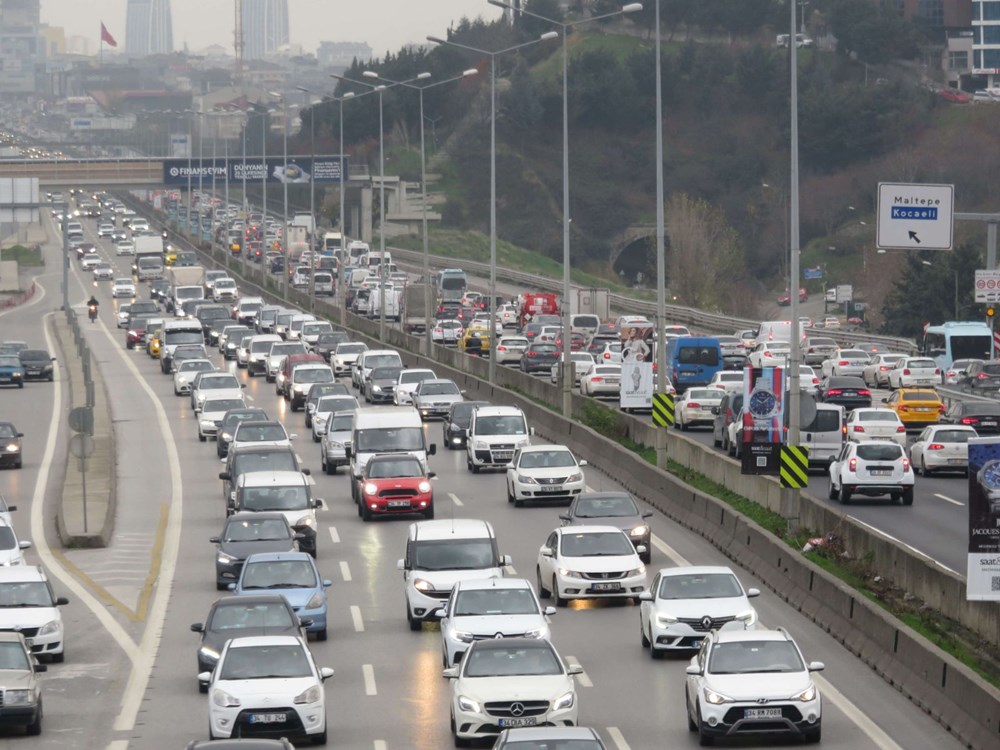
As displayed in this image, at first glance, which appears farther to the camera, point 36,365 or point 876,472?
point 36,365

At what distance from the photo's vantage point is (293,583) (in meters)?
28.0

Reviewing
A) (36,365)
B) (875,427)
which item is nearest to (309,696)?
(875,427)

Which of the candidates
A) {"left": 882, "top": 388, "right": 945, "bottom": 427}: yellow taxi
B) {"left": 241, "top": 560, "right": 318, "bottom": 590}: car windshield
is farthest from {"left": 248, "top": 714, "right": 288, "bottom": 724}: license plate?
{"left": 882, "top": 388, "right": 945, "bottom": 427}: yellow taxi

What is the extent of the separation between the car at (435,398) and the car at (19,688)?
119 ft

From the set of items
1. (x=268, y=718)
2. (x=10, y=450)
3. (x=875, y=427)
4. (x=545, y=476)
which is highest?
(x=875, y=427)

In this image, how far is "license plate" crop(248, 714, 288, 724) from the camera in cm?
2098

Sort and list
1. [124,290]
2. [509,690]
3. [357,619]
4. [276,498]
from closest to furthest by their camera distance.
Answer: [509,690]
[357,619]
[276,498]
[124,290]

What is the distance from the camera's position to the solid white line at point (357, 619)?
29.2 m

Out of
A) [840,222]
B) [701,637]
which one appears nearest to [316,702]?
[701,637]

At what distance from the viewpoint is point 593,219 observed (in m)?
180

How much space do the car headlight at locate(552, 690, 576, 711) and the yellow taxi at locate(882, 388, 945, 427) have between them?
36533mm

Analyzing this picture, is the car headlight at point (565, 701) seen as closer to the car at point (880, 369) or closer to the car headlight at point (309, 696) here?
the car headlight at point (309, 696)

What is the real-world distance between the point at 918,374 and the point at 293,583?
4441 cm

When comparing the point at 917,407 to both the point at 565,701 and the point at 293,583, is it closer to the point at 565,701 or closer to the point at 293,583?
the point at 293,583
